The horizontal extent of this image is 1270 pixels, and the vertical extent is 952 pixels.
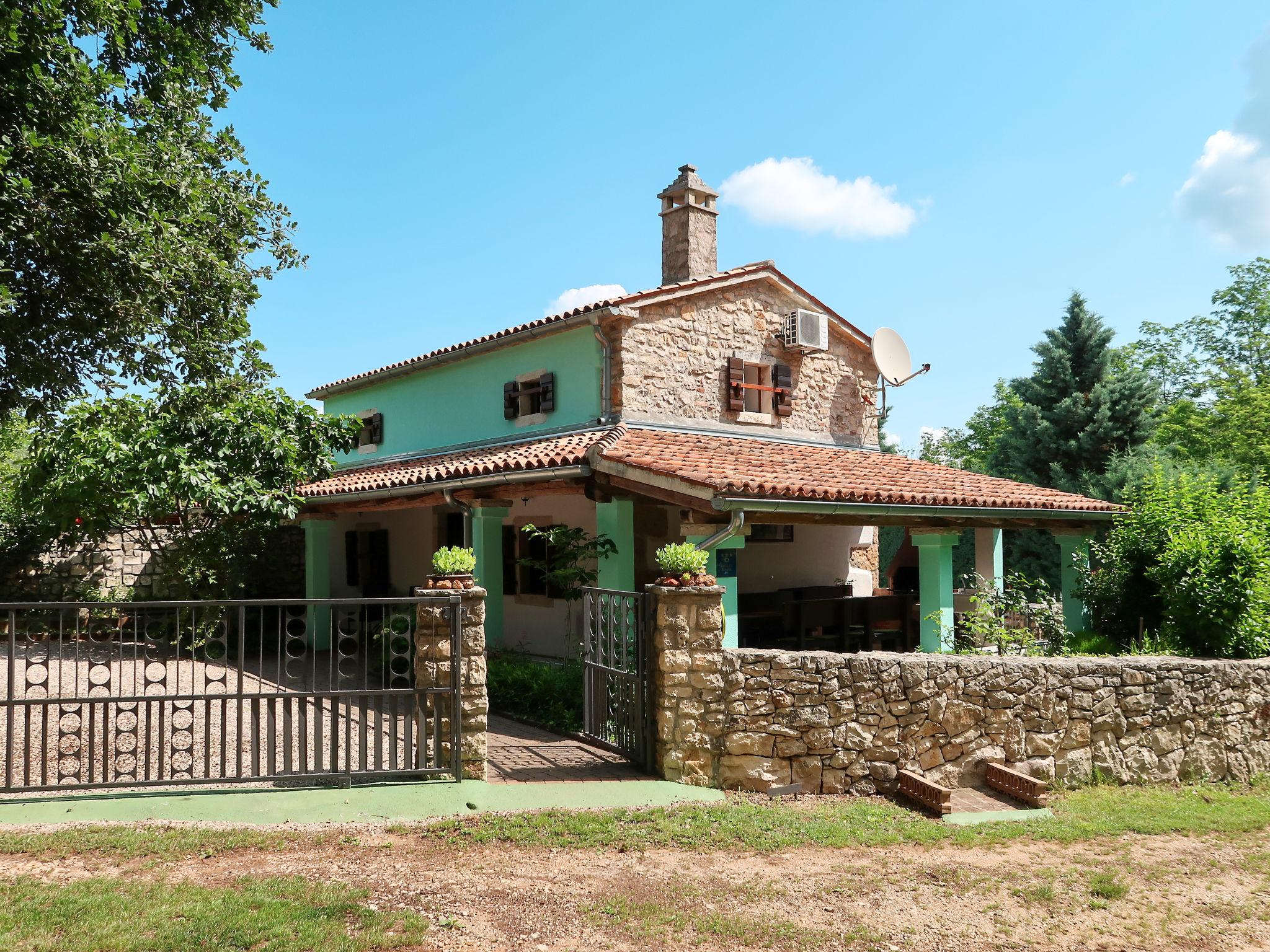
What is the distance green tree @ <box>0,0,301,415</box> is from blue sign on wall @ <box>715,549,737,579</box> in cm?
585

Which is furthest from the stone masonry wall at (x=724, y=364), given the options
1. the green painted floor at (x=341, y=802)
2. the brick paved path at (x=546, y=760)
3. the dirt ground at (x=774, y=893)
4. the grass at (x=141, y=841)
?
the grass at (x=141, y=841)

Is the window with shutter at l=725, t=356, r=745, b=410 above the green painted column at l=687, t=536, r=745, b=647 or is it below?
above

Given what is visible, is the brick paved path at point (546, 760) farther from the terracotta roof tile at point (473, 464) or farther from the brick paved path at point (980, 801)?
the terracotta roof tile at point (473, 464)

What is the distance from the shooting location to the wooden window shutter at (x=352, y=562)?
16.6m

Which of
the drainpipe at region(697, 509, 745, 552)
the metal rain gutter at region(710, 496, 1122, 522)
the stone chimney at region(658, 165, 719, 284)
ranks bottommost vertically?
the drainpipe at region(697, 509, 745, 552)

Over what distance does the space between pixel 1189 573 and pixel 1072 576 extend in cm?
348

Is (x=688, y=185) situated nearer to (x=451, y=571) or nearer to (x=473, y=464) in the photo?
(x=473, y=464)

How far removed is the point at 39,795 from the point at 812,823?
5.46 metres

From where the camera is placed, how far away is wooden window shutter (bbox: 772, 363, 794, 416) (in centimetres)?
1466

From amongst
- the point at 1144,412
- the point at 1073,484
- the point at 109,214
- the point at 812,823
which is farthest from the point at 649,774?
the point at 1144,412

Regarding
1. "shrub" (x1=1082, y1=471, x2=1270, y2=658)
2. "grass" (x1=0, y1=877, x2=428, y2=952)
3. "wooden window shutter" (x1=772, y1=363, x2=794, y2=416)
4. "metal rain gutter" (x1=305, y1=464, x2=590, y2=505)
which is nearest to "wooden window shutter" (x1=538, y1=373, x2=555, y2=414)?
"metal rain gutter" (x1=305, y1=464, x2=590, y2=505)

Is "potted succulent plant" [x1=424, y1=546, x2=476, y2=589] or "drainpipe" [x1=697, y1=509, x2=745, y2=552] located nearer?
"potted succulent plant" [x1=424, y1=546, x2=476, y2=589]

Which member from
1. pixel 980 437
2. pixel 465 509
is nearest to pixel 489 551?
pixel 465 509

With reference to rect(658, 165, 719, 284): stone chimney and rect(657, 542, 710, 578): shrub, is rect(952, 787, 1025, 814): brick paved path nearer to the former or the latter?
rect(657, 542, 710, 578): shrub
